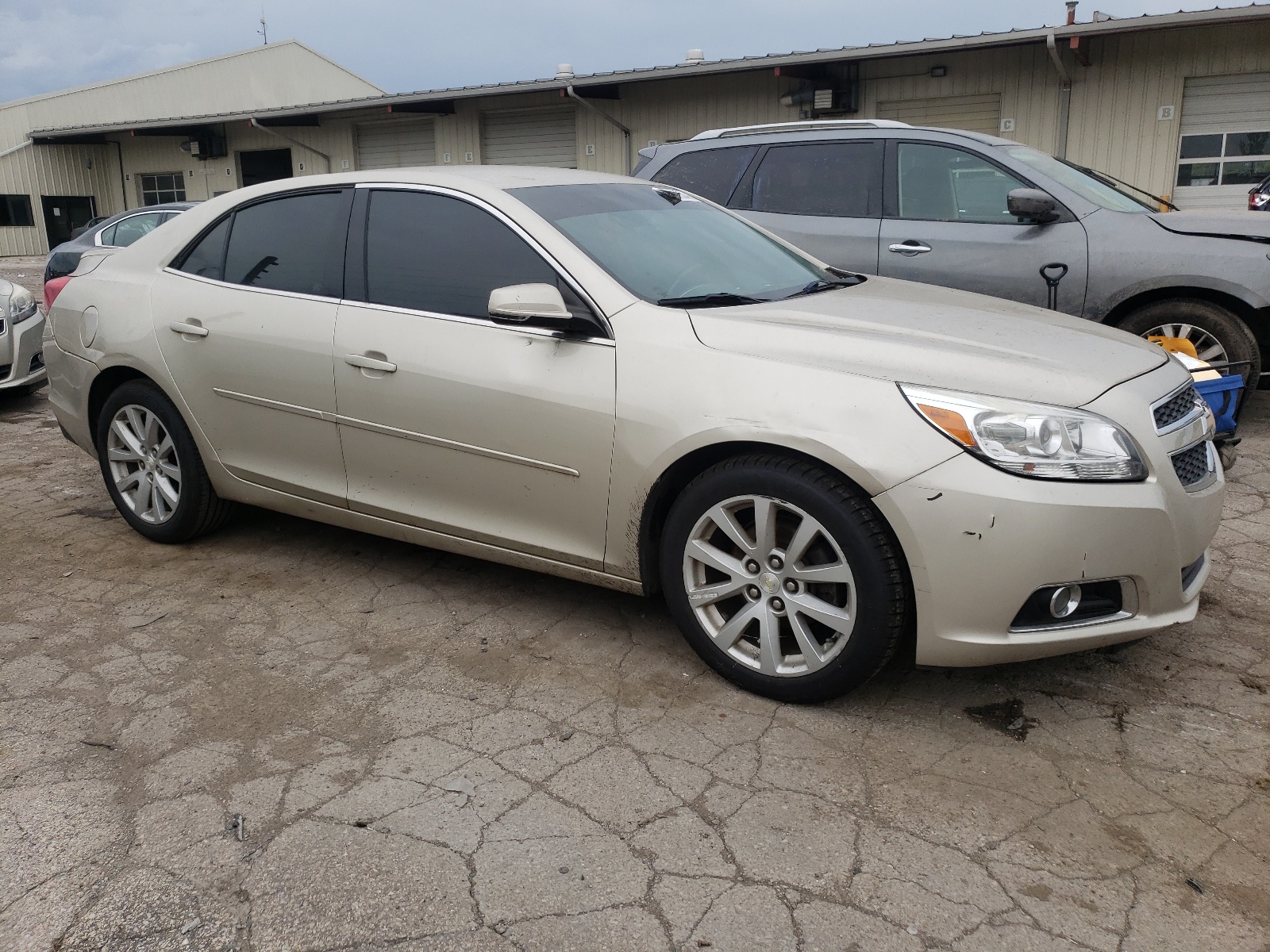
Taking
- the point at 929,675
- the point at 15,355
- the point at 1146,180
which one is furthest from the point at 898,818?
the point at 1146,180

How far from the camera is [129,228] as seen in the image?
1121cm

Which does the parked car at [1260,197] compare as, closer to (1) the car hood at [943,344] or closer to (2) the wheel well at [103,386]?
(1) the car hood at [943,344]

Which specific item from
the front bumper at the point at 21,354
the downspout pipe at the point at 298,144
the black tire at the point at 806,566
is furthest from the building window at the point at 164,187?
the black tire at the point at 806,566

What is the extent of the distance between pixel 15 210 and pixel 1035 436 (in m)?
32.7

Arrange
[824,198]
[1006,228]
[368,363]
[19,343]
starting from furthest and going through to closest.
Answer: [19,343] → [824,198] → [1006,228] → [368,363]

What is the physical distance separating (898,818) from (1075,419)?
3.73 feet

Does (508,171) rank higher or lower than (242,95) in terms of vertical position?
lower

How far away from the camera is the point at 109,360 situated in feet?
14.8

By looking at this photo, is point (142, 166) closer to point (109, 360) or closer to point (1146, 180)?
point (1146, 180)

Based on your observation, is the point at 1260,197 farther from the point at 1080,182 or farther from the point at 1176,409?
the point at 1176,409

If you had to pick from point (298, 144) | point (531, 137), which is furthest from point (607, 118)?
point (298, 144)

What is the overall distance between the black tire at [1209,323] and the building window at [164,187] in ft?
82.2

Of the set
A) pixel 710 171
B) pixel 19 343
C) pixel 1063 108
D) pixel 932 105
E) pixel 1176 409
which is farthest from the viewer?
pixel 932 105

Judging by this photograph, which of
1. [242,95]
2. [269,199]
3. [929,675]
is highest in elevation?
[242,95]
